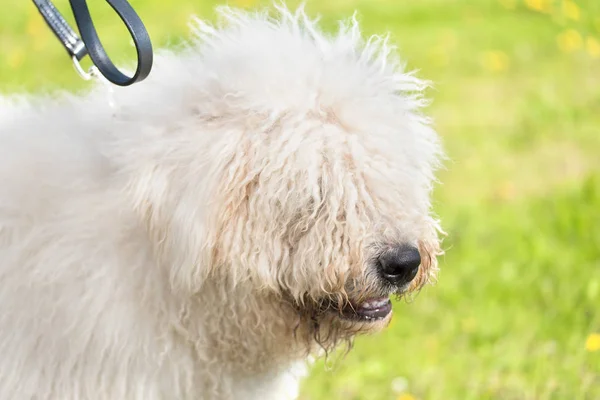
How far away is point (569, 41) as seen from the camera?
28.3ft

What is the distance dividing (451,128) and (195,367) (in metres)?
4.58

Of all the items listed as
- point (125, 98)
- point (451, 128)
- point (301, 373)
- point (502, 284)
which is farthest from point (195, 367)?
point (451, 128)

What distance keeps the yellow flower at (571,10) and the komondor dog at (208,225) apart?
7062 mm

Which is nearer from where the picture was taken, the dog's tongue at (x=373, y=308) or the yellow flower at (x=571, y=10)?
the dog's tongue at (x=373, y=308)

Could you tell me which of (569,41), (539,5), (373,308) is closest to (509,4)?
(539,5)

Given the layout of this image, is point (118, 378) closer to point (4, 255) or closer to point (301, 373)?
point (4, 255)

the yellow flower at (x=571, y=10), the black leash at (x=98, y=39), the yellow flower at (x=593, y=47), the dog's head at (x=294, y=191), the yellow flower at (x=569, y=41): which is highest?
the black leash at (x=98, y=39)

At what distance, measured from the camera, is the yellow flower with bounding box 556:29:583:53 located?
853 cm

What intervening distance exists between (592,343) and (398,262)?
1.90 metres

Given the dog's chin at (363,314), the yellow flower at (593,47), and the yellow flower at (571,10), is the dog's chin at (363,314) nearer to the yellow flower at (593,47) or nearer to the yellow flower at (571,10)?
the yellow flower at (593,47)

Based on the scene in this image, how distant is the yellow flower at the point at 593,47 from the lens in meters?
8.44

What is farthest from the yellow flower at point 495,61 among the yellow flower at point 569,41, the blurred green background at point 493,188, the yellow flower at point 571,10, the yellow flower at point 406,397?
the yellow flower at point 406,397

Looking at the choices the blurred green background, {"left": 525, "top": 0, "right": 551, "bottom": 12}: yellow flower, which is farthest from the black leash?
{"left": 525, "top": 0, "right": 551, "bottom": 12}: yellow flower

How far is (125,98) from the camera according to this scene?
2.78 metres
